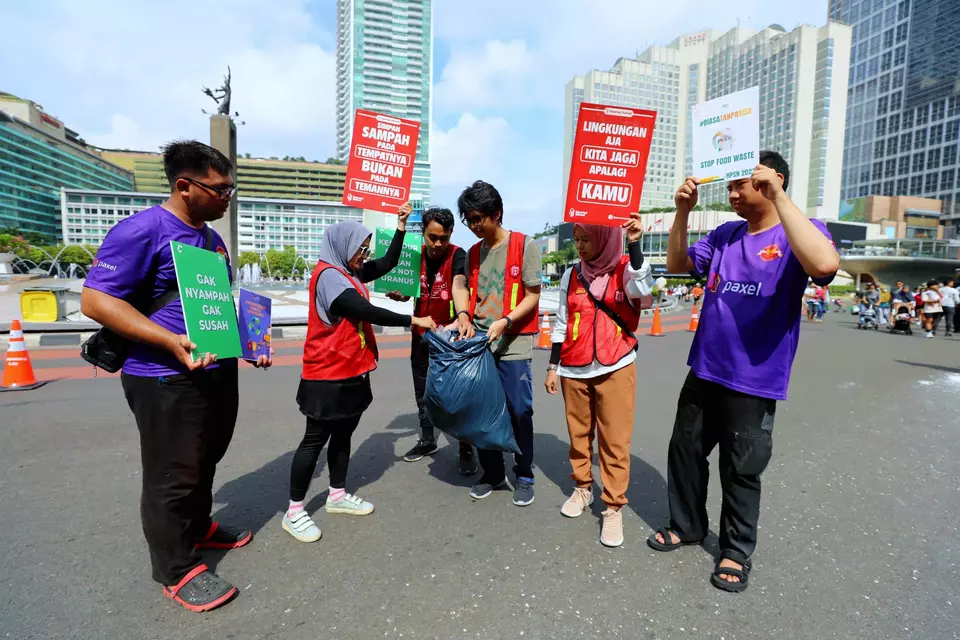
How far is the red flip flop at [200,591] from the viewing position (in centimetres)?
218

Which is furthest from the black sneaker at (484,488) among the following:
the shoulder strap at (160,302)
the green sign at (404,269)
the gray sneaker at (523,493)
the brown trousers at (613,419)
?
the shoulder strap at (160,302)

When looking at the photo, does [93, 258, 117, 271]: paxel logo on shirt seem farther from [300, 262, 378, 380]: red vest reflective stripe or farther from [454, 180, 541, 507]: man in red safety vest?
[454, 180, 541, 507]: man in red safety vest

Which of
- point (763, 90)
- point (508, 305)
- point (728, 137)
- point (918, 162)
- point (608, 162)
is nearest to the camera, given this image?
point (728, 137)

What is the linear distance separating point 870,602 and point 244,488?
359 centimetres

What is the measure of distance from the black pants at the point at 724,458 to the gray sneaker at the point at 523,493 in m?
0.90

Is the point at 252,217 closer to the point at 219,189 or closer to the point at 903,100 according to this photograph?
the point at 219,189

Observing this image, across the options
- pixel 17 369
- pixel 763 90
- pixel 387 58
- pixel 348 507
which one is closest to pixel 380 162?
pixel 348 507

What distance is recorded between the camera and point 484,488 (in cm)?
341

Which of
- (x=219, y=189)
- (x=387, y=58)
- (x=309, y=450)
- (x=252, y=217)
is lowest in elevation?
(x=309, y=450)

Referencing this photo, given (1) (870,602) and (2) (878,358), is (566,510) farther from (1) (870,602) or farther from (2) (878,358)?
(2) (878,358)

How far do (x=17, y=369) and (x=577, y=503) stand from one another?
23.7ft

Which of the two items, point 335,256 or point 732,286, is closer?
point 732,286

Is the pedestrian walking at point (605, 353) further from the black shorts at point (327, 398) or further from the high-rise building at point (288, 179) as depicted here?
the high-rise building at point (288, 179)

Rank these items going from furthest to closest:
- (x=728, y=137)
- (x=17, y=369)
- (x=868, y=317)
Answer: (x=868, y=317) < (x=17, y=369) < (x=728, y=137)
